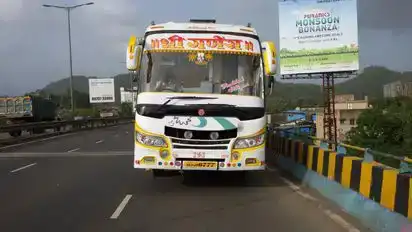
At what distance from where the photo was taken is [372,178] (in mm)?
7234

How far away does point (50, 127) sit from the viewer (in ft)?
117

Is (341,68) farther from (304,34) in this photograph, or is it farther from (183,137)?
(183,137)

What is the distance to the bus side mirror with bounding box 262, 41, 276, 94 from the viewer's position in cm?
1045

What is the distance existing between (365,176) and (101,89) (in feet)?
203

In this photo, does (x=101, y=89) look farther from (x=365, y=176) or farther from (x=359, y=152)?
(x=365, y=176)

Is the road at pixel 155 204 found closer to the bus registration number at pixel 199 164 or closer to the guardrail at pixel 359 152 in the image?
the bus registration number at pixel 199 164

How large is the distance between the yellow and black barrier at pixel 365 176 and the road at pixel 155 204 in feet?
1.61

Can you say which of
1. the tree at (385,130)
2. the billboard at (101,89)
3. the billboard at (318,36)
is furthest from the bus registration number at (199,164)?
the billboard at (101,89)

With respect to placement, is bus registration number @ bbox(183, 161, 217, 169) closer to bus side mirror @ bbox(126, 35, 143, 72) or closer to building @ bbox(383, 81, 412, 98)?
bus side mirror @ bbox(126, 35, 143, 72)

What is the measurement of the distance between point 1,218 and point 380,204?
549 centimetres

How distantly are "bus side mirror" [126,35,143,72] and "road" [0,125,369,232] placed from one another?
2.48m

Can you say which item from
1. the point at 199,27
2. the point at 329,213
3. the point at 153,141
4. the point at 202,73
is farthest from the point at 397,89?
the point at 329,213

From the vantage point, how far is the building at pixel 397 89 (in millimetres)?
87125

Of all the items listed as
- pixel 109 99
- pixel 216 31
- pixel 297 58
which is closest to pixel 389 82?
pixel 109 99
